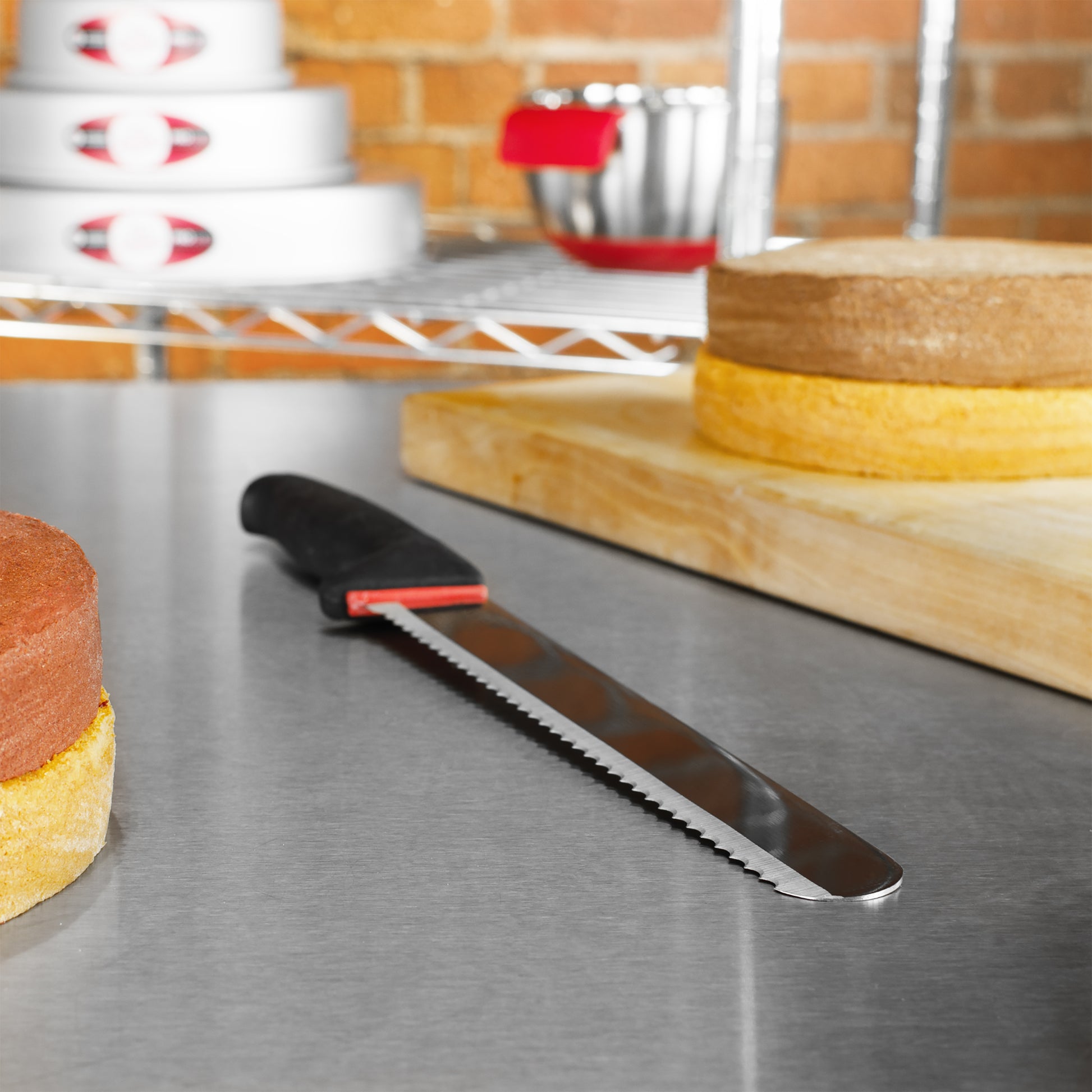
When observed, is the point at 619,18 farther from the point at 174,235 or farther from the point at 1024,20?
the point at 174,235

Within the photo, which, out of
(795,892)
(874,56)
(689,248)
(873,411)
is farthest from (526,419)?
(874,56)

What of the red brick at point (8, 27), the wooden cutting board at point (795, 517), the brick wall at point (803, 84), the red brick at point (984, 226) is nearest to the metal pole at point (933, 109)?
the wooden cutting board at point (795, 517)

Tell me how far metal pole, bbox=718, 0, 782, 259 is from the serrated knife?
0.33m

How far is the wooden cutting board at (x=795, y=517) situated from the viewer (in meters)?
0.61

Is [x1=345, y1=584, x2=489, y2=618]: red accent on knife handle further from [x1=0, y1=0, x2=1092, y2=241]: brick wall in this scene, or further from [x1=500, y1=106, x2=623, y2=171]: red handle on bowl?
[x1=0, y1=0, x2=1092, y2=241]: brick wall

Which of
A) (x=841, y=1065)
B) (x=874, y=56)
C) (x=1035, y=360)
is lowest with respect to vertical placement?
(x=841, y=1065)

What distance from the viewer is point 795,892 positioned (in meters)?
0.43

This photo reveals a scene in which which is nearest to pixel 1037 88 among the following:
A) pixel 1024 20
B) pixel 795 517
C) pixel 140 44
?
pixel 1024 20

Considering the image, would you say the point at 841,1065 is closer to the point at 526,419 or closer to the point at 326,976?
the point at 326,976

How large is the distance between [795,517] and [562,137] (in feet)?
→ 1.48

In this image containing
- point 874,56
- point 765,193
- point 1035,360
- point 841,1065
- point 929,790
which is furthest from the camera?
point 874,56

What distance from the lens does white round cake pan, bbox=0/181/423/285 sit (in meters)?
0.94

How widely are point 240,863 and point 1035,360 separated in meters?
0.41

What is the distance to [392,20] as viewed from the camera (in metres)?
1.52
